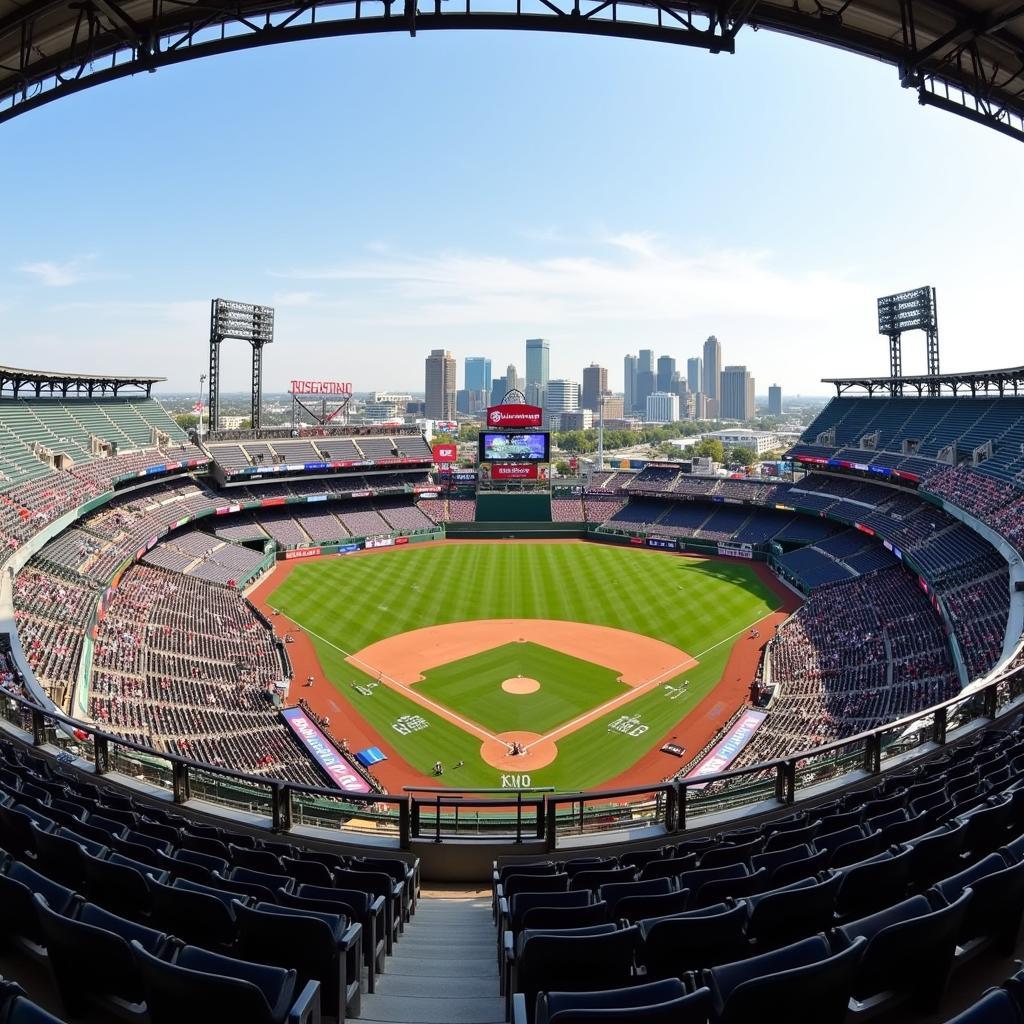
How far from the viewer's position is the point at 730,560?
2483 inches

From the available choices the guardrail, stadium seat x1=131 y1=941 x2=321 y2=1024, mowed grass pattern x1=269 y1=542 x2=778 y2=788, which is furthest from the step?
mowed grass pattern x1=269 y1=542 x2=778 y2=788

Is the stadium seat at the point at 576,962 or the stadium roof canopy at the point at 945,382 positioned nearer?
the stadium seat at the point at 576,962

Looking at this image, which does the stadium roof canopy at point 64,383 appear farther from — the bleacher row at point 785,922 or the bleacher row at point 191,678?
the bleacher row at point 785,922

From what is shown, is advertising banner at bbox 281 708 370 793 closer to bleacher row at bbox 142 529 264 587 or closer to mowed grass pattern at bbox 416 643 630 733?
mowed grass pattern at bbox 416 643 630 733

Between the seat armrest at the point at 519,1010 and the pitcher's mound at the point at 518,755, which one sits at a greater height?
the seat armrest at the point at 519,1010

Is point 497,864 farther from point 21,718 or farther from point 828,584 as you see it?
point 828,584

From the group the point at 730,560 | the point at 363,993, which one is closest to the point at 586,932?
the point at 363,993

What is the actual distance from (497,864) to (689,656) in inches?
1292

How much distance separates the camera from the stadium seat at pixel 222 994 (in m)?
3.59

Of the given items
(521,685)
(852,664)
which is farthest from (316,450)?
(852,664)

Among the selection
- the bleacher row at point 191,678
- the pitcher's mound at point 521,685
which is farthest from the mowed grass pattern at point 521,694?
the bleacher row at point 191,678

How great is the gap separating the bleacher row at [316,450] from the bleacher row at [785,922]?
65.1m

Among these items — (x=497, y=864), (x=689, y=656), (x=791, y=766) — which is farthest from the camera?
(x=689, y=656)

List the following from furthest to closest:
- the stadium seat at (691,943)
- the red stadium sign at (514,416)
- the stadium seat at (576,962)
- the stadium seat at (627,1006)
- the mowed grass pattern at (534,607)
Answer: the red stadium sign at (514,416), the mowed grass pattern at (534,607), the stadium seat at (691,943), the stadium seat at (576,962), the stadium seat at (627,1006)
